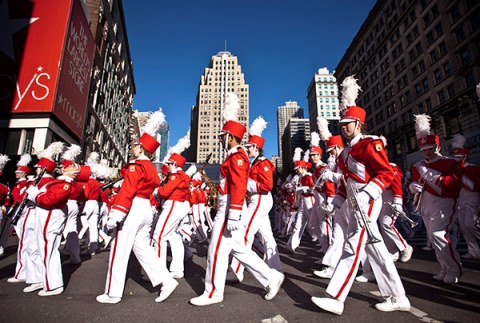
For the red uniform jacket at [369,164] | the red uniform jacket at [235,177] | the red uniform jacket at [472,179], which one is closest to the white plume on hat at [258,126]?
the red uniform jacket at [235,177]

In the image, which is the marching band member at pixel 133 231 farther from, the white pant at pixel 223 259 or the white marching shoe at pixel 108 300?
the white pant at pixel 223 259

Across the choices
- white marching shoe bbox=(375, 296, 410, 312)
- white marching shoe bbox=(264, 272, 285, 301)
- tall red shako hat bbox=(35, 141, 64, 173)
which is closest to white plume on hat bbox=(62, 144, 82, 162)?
tall red shako hat bbox=(35, 141, 64, 173)

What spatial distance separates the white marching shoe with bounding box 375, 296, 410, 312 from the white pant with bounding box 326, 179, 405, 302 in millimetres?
52

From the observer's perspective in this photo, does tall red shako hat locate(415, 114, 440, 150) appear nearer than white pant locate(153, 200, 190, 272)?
Yes

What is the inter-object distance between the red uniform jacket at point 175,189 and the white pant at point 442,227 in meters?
4.36

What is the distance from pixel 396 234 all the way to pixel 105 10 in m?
36.6

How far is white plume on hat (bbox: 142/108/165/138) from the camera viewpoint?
4.32 metres

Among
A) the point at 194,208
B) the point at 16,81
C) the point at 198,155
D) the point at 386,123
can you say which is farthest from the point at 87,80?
the point at 198,155

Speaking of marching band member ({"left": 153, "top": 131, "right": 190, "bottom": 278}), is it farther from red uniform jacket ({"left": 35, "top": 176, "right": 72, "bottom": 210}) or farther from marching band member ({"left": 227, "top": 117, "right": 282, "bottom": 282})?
red uniform jacket ({"left": 35, "top": 176, "right": 72, "bottom": 210})

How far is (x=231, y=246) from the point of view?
10.9 ft

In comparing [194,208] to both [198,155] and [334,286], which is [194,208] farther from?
[198,155]

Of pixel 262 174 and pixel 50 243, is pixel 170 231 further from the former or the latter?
pixel 262 174

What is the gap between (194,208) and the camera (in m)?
9.91

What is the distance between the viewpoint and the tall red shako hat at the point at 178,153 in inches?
250
